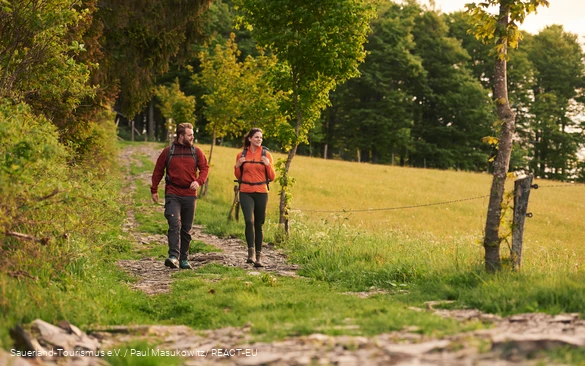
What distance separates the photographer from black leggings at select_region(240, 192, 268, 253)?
9980 mm

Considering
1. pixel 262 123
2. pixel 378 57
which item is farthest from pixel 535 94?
pixel 262 123

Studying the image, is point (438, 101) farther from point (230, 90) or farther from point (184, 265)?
point (184, 265)

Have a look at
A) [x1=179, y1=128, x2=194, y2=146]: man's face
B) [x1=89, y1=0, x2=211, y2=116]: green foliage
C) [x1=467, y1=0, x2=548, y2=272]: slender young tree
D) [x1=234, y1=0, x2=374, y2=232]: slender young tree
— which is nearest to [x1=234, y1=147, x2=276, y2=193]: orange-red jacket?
[x1=179, y1=128, x2=194, y2=146]: man's face

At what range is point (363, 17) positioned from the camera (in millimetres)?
12250

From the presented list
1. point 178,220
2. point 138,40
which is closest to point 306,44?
point 178,220

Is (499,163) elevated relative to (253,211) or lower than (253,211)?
elevated

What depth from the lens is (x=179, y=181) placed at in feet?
31.3

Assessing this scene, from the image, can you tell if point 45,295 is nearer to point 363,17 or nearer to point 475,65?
point 363,17

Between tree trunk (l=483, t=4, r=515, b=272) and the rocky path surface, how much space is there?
1643 mm

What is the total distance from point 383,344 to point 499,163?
4261 millimetres

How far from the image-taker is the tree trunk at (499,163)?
762 centimetres

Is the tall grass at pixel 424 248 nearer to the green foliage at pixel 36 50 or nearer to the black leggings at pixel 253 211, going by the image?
the black leggings at pixel 253 211

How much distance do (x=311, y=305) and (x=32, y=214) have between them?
131 inches

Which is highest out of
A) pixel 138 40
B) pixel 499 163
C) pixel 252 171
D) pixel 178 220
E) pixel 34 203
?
pixel 138 40
